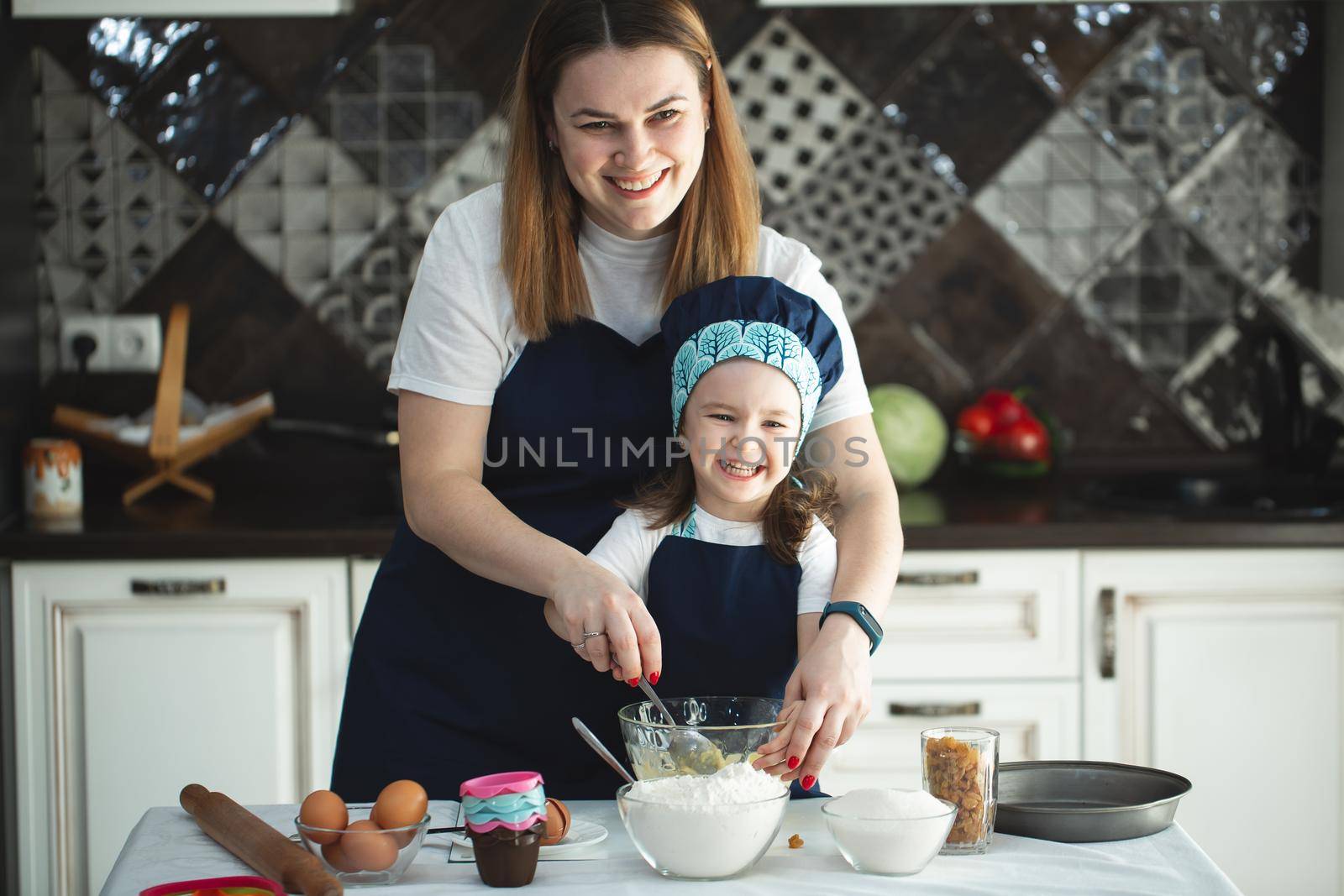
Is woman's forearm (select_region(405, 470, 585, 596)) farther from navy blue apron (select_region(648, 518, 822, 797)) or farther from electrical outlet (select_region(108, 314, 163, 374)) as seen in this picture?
electrical outlet (select_region(108, 314, 163, 374))

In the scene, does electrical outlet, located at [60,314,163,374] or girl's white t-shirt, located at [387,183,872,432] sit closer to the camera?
girl's white t-shirt, located at [387,183,872,432]

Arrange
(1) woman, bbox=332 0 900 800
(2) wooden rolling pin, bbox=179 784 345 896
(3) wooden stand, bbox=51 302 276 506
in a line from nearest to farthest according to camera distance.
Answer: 1. (2) wooden rolling pin, bbox=179 784 345 896
2. (1) woman, bbox=332 0 900 800
3. (3) wooden stand, bbox=51 302 276 506

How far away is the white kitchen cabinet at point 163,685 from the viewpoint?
7.47ft

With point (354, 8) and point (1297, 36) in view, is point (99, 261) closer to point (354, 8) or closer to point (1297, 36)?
Answer: point (354, 8)

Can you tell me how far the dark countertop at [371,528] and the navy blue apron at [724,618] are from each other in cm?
90


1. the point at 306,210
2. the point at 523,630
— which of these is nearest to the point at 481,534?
the point at 523,630

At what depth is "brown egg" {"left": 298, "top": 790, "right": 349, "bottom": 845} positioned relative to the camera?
1.08m

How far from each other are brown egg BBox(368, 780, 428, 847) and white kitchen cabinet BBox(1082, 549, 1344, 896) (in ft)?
4.93

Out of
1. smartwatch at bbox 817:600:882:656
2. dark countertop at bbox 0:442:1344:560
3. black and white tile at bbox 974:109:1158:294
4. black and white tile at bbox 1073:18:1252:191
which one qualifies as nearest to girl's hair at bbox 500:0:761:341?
smartwatch at bbox 817:600:882:656

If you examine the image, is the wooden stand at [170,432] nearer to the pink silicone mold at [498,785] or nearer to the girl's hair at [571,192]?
the girl's hair at [571,192]

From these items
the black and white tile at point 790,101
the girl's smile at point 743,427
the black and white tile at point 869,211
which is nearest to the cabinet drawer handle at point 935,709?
the black and white tile at point 869,211

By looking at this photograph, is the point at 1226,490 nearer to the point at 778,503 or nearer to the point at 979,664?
the point at 979,664

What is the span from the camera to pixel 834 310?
1.52 m

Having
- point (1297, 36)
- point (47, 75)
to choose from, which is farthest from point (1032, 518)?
point (47, 75)
